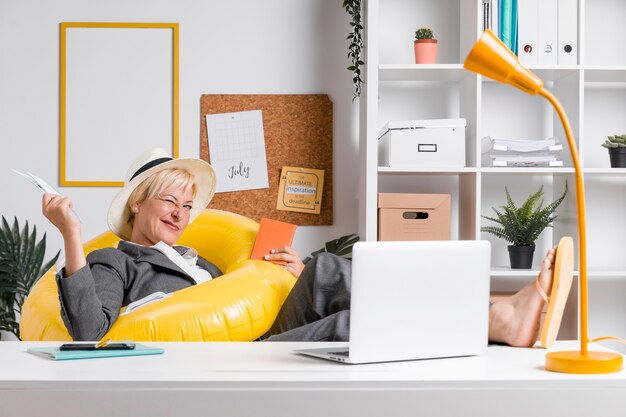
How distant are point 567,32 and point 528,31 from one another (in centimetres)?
16

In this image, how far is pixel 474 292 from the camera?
4.59ft

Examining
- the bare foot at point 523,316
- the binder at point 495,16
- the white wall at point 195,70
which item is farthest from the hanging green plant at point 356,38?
the bare foot at point 523,316

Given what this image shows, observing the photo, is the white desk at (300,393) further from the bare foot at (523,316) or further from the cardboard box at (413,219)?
the cardboard box at (413,219)

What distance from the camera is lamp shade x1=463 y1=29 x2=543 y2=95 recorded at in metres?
1.29

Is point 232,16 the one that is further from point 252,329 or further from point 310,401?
point 310,401

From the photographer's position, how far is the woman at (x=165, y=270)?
5.39 feet

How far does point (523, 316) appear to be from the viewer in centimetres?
156

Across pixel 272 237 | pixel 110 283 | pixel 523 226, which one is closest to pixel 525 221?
pixel 523 226

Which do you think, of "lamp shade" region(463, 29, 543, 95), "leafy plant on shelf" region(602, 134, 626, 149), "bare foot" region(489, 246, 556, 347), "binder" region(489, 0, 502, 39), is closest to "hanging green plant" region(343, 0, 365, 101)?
"binder" region(489, 0, 502, 39)

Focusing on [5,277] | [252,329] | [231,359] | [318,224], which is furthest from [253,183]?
[231,359]

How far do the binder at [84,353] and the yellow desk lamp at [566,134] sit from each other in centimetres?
68

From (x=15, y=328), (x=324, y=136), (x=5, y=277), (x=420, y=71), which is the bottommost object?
(x=15, y=328)

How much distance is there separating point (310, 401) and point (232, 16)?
8.97ft

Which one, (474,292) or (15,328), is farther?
(15,328)
